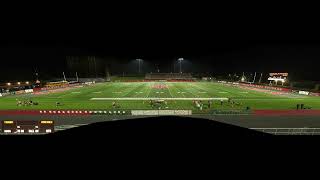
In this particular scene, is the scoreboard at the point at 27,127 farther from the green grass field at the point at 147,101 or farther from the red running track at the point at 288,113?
the red running track at the point at 288,113

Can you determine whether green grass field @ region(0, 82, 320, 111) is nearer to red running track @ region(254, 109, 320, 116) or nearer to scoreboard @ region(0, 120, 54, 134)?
red running track @ region(254, 109, 320, 116)

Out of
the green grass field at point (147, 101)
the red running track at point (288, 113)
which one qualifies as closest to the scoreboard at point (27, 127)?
the green grass field at point (147, 101)

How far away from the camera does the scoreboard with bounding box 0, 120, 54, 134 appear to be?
1017 inches

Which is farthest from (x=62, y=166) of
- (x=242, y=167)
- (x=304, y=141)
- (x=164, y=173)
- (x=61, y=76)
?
(x=61, y=76)

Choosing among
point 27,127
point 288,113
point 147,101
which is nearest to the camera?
point 27,127

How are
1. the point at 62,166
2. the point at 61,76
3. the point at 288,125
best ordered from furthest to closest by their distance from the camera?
the point at 61,76 → the point at 288,125 → the point at 62,166

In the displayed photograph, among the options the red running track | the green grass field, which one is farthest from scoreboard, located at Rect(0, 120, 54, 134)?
the red running track

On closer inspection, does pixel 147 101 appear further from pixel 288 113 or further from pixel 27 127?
pixel 27 127

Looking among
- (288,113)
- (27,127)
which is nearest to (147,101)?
(288,113)

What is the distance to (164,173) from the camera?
486cm

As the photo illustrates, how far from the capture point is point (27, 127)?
2602 cm

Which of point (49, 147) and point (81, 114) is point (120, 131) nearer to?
point (49, 147)

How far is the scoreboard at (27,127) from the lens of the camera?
2583cm

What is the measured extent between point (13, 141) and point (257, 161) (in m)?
4.47
